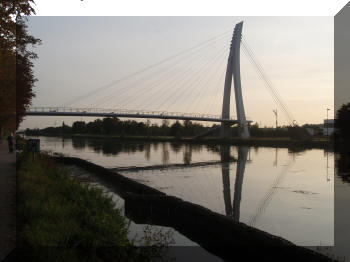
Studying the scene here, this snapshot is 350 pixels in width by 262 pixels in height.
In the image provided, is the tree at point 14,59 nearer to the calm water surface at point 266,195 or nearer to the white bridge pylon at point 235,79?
→ the calm water surface at point 266,195

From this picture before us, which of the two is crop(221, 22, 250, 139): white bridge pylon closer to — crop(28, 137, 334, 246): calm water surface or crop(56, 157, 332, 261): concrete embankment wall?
crop(28, 137, 334, 246): calm water surface

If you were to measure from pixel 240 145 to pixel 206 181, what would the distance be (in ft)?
136

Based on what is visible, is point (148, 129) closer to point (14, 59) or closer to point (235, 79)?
point (235, 79)

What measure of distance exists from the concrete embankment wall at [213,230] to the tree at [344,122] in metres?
27.8

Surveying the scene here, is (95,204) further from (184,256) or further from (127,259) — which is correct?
(184,256)

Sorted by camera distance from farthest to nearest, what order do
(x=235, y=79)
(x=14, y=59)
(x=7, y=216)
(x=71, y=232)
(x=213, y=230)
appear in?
(x=235, y=79) → (x=14, y=59) → (x=213, y=230) → (x=7, y=216) → (x=71, y=232)

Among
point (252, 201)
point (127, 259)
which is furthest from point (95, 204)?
point (252, 201)

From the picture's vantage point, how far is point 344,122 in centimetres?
3559

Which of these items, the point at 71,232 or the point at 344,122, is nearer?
the point at 71,232

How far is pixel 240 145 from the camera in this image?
6041 centimetres

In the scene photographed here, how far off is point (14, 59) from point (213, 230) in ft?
32.4

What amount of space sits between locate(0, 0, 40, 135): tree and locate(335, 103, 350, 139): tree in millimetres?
28036

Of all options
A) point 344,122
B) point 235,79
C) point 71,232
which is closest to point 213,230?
point 71,232

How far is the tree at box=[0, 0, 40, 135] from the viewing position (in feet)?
24.1
